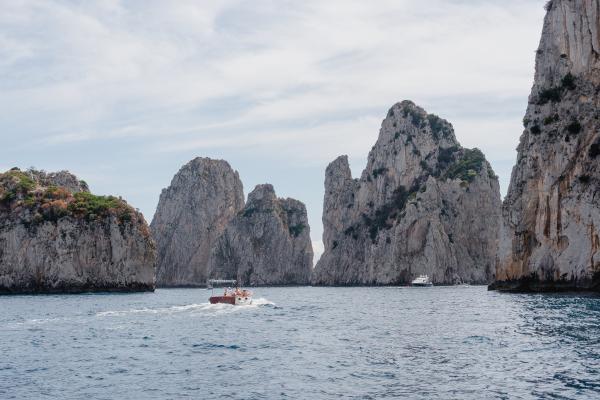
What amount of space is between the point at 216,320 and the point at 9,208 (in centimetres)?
10132

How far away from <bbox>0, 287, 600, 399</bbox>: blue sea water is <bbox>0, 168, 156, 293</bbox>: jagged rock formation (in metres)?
84.5

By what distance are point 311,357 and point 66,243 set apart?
120m

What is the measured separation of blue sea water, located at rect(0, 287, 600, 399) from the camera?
30.9m

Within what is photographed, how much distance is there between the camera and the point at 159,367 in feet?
125

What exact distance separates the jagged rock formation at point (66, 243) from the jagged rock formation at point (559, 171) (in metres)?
85.8

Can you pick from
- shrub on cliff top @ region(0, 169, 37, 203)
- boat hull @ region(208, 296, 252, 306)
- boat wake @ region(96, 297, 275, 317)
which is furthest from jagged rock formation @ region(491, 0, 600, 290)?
shrub on cliff top @ region(0, 169, 37, 203)

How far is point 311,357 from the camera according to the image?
41250mm

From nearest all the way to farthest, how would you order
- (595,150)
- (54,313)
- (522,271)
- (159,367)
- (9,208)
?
(159,367) < (54,313) < (595,150) < (522,271) < (9,208)

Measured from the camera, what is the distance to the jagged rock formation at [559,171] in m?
93.2

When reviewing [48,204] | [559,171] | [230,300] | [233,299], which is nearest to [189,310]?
Result: [230,300]

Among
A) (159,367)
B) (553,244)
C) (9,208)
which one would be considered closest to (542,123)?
(553,244)

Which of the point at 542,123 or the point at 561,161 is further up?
the point at 542,123

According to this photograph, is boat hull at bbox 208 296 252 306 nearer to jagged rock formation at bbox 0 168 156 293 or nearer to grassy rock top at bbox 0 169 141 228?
jagged rock formation at bbox 0 168 156 293

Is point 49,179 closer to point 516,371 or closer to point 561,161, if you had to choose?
point 561,161
